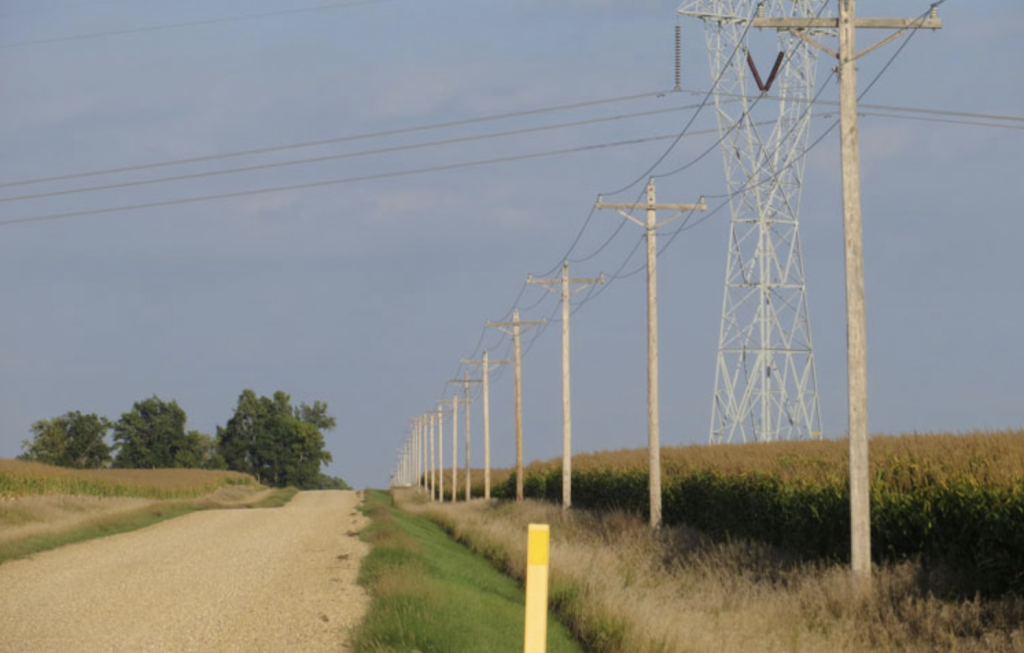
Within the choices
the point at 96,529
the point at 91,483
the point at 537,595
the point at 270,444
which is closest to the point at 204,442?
the point at 270,444

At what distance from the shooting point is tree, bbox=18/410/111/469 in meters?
124

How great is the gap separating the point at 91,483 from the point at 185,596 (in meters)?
45.9

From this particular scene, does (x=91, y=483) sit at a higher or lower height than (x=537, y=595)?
lower

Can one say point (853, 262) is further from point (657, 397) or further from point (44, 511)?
point (44, 511)

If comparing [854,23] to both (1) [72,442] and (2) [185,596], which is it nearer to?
(2) [185,596]

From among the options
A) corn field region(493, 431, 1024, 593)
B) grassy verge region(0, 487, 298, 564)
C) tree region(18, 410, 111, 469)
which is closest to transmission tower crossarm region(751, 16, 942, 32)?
corn field region(493, 431, 1024, 593)

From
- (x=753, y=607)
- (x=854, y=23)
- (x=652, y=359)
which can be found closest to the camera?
(x=753, y=607)

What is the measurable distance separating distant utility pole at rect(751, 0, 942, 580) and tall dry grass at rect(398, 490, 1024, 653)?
2.67 feet

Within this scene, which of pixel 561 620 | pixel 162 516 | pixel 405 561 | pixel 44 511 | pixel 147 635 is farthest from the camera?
pixel 162 516

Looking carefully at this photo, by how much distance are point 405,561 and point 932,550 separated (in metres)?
8.98

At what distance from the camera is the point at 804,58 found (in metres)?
48.2

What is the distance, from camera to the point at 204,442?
16000cm

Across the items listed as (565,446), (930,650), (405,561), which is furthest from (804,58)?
(930,650)

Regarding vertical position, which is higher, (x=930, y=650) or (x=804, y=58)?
(x=804, y=58)
